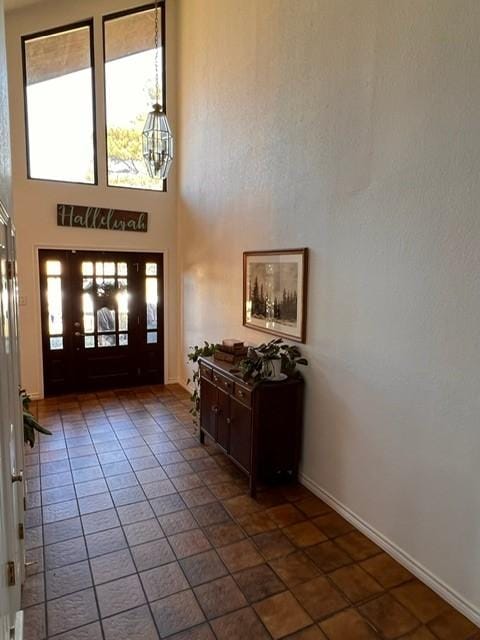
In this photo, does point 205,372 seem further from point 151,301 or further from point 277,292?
point 151,301

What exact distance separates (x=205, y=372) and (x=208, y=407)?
0.35 metres

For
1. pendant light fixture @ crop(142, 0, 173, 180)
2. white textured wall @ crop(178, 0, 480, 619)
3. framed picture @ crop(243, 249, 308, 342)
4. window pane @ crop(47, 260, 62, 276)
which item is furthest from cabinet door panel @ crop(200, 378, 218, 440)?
window pane @ crop(47, 260, 62, 276)

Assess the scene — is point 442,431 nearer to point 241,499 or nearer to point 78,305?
point 241,499

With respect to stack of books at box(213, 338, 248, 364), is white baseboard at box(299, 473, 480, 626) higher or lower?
lower

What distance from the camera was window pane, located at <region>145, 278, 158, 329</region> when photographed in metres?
6.25

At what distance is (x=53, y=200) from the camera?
5520mm

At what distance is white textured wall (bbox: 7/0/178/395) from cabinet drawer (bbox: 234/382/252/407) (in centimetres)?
336

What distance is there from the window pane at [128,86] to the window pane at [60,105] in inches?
10.9

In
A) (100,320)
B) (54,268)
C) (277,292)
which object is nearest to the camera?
(277,292)

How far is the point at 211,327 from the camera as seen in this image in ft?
17.2

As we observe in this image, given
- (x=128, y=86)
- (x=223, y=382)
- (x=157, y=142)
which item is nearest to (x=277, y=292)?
(x=223, y=382)

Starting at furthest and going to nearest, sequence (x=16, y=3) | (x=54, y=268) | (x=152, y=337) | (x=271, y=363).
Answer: (x=152, y=337), (x=54, y=268), (x=16, y=3), (x=271, y=363)

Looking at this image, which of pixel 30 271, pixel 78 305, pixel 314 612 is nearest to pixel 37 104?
pixel 30 271

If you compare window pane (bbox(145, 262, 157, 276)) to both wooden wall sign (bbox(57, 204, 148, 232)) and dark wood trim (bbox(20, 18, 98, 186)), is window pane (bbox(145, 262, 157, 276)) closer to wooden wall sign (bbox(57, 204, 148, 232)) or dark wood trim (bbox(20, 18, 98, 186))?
wooden wall sign (bbox(57, 204, 148, 232))
